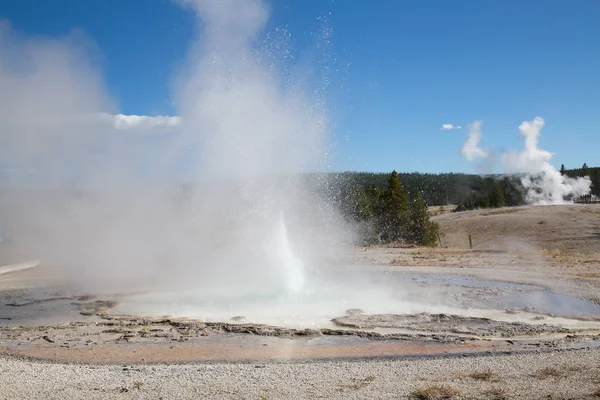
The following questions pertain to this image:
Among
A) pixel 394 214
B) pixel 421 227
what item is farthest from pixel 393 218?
pixel 421 227

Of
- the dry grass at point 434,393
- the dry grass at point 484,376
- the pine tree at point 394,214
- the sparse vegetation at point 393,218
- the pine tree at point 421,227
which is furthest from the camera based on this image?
the pine tree at point 394,214

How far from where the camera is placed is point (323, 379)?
672 centimetres

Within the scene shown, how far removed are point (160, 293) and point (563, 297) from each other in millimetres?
10023

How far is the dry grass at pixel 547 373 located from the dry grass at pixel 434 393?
1.30m

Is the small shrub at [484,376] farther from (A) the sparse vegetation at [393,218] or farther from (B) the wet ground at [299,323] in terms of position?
(A) the sparse vegetation at [393,218]

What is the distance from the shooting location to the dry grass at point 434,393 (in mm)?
5918

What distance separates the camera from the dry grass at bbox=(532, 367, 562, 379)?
661 centimetres

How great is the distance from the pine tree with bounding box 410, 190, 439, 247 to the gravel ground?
24384 mm

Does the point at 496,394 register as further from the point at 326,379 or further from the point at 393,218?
the point at 393,218

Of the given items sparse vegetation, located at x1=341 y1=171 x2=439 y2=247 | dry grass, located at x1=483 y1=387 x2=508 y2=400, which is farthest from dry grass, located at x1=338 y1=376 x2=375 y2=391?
sparse vegetation, located at x1=341 y1=171 x2=439 y2=247

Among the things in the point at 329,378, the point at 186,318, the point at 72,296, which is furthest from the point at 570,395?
the point at 72,296

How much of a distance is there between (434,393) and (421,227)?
88.8 ft

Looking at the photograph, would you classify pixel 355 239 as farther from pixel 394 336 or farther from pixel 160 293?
pixel 394 336

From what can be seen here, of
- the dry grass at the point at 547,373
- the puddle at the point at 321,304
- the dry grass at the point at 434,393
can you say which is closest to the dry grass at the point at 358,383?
the dry grass at the point at 434,393
